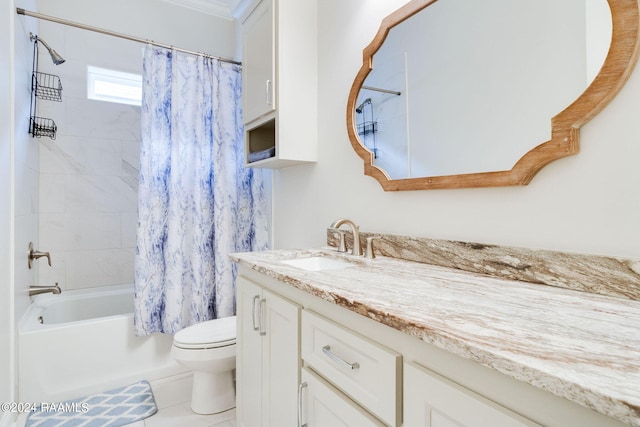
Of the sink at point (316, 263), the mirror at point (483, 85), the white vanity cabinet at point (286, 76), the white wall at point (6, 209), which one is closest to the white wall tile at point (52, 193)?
the white wall at point (6, 209)

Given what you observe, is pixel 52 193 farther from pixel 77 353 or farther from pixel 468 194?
pixel 468 194

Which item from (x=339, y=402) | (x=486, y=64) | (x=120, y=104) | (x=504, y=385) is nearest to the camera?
(x=504, y=385)

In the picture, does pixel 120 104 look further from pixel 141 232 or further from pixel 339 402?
pixel 339 402

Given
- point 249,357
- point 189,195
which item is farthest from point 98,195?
point 249,357

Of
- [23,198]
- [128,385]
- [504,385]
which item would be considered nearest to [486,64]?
[504,385]

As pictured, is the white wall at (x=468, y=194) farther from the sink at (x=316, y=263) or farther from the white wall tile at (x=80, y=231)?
the white wall tile at (x=80, y=231)

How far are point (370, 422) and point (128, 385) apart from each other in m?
1.99

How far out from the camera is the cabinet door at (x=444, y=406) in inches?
20.7

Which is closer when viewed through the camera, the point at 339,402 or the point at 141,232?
the point at 339,402

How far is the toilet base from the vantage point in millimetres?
1857

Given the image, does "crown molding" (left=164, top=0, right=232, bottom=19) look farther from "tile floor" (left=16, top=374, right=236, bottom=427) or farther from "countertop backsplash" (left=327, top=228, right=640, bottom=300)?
"tile floor" (left=16, top=374, right=236, bottom=427)

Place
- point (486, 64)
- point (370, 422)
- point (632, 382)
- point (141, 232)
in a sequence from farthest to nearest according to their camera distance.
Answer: point (141, 232) → point (486, 64) → point (370, 422) → point (632, 382)

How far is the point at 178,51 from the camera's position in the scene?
2.19m

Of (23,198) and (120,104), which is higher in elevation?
(120,104)
